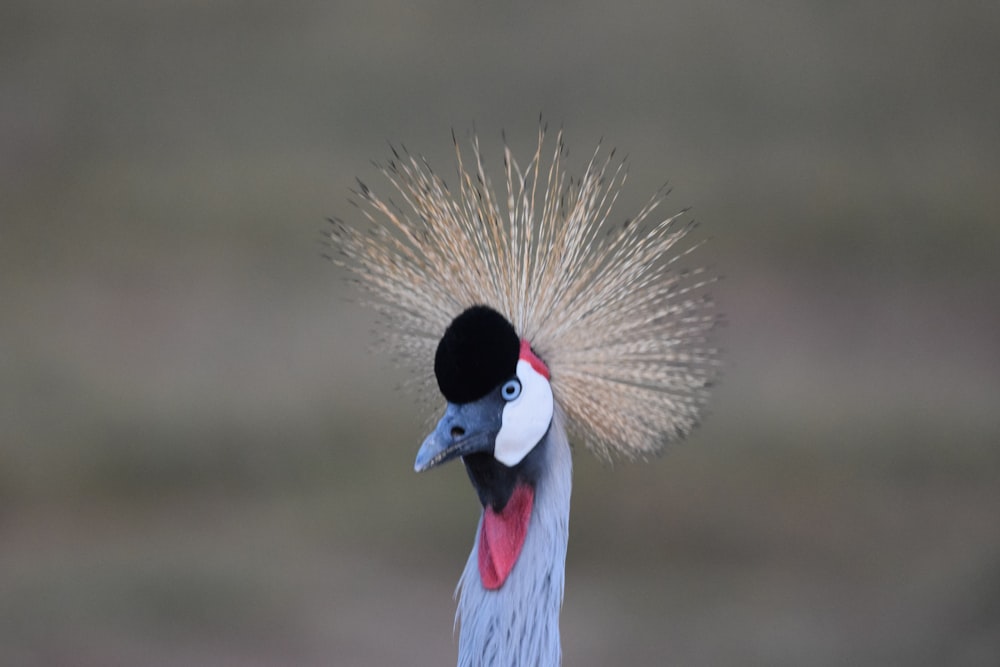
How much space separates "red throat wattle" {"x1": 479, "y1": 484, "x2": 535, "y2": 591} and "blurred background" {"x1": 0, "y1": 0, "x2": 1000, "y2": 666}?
191cm

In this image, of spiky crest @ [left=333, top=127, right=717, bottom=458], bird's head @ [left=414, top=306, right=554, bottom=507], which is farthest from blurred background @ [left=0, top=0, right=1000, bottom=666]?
bird's head @ [left=414, top=306, right=554, bottom=507]

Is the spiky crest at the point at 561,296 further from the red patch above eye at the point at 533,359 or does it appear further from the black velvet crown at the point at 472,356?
the black velvet crown at the point at 472,356

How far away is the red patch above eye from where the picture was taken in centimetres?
171

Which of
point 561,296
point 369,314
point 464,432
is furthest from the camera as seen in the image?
point 369,314

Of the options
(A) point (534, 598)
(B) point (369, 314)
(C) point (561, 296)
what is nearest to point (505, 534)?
(A) point (534, 598)

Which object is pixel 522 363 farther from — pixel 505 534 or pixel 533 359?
pixel 505 534

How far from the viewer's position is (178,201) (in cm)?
395

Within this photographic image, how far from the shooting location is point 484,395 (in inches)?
64.8

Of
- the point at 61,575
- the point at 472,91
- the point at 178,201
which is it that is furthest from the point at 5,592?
the point at 472,91

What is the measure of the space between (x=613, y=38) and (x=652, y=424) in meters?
2.36

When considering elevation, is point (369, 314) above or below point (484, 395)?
above

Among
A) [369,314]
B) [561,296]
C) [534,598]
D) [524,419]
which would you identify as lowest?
[534,598]

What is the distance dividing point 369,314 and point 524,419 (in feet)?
7.50

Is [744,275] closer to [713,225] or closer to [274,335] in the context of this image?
[713,225]
